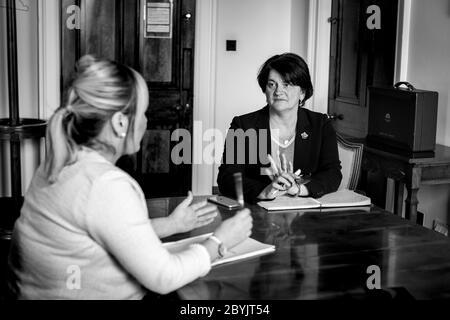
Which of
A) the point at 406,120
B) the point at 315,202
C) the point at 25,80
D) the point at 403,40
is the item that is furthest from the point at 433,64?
the point at 25,80

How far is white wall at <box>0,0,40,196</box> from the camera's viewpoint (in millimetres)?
4500

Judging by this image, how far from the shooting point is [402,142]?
3.48 meters

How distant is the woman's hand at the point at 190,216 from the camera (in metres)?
1.93

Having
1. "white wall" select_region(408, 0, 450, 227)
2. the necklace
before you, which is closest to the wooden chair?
the necklace

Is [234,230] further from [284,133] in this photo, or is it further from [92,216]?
[284,133]

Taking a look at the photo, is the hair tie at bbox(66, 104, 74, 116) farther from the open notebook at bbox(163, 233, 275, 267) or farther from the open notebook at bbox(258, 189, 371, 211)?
the open notebook at bbox(258, 189, 371, 211)

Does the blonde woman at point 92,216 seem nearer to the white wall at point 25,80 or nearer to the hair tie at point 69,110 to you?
the hair tie at point 69,110

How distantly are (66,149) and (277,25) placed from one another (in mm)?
4155

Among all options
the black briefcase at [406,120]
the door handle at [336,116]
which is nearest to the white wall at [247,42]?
the door handle at [336,116]

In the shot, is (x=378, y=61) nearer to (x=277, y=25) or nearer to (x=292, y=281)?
(x=277, y=25)

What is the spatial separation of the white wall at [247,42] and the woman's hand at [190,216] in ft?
10.8

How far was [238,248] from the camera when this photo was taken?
Answer: 5.90 ft

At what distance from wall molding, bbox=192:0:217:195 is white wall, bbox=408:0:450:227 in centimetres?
169

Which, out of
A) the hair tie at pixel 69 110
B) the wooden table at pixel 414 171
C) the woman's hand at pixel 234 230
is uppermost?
Answer: the hair tie at pixel 69 110
